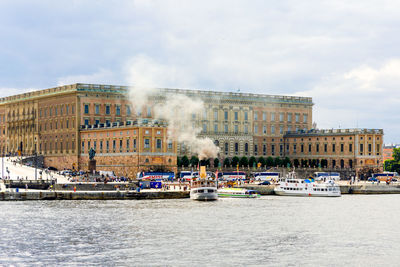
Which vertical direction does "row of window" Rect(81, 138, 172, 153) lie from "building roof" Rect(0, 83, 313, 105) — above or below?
below

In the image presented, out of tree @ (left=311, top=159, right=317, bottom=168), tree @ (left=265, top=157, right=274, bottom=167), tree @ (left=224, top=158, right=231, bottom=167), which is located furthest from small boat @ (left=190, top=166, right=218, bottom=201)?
tree @ (left=311, top=159, right=317, bottom=168)

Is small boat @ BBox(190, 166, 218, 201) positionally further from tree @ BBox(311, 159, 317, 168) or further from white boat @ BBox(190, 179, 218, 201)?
tree @ BBox(311, 159, 317, 168)

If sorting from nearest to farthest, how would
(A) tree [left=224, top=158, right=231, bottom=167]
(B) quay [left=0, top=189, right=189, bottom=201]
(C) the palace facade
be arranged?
1. (B) quay [left=0, top=189, right=189, bottom=201]
2. (A) tree [left=224, top=158, right=231, bottom=167]
3. (C) the palace facade

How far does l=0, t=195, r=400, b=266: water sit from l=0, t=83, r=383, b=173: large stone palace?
4810 cm

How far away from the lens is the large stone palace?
144750mm

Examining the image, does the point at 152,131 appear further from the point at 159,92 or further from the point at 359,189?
the point at 359,189

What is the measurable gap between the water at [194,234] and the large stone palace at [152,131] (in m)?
48.1

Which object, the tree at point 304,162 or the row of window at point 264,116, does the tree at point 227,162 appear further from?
the tree at point 304,162

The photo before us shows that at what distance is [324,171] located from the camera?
512 ft

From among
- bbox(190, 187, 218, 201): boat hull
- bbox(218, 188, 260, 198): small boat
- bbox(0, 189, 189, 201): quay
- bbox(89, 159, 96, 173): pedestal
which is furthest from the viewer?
bbox(89, 159, 96, 173): pedestal

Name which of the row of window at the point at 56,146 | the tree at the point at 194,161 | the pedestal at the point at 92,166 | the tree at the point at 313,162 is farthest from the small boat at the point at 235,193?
the tree at the point at 313,162

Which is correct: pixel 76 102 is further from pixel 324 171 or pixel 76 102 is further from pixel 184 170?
pixel 324 171

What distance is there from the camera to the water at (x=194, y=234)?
4969 cm

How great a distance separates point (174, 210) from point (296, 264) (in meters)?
34.7
